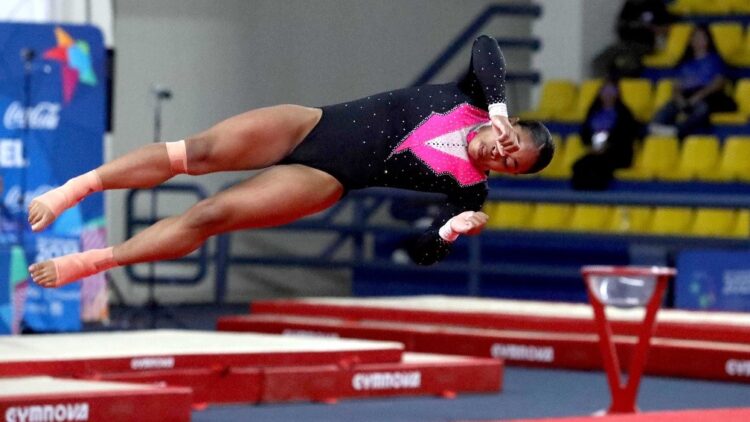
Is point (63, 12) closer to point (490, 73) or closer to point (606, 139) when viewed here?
point (606, 139)

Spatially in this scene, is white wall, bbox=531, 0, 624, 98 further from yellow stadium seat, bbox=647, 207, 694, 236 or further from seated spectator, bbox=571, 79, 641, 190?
yellow stadium seat, bbox=647, 207, 694, 236

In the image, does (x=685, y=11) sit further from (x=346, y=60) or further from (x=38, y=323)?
(x=38, y=323)

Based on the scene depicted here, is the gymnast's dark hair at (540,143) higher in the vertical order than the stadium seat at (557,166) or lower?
higher

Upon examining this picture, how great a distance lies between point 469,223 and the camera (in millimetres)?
5480

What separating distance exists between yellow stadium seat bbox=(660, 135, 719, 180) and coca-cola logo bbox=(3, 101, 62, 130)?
5.55 m

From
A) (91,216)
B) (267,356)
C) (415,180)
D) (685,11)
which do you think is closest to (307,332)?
(91,216)

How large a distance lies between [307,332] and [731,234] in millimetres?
4066

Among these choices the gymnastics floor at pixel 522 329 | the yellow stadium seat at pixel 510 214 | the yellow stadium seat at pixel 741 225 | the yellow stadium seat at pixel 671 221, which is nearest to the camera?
the gymnastics floor at pixel 522 329

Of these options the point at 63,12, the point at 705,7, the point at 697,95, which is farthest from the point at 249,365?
the point at 705,7

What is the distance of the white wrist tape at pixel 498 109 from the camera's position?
5398 mm

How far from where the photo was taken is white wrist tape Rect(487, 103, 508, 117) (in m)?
5.40

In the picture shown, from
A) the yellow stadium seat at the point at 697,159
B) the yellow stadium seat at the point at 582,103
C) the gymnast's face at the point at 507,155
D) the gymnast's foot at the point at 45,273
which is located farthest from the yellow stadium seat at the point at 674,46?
the gymnast's foot at the point at 45,273

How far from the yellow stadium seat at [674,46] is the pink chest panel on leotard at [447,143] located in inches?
337

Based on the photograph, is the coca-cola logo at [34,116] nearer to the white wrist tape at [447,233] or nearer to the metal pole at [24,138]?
the metal pole at [24,138]
